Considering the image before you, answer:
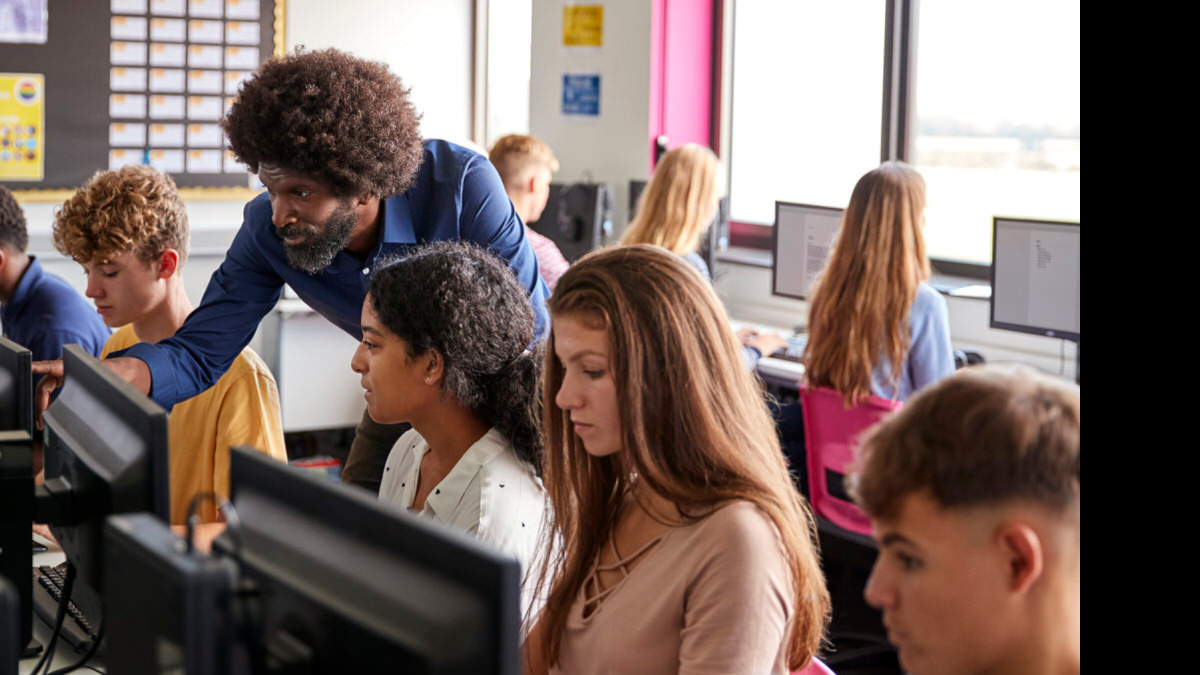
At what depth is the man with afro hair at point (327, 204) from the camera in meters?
1.95

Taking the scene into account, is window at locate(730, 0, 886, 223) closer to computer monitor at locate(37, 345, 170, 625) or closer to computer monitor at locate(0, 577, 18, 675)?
computer monitor at locate(37, 345, 170, 625)

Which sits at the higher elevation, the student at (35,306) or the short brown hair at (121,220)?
the short brown hair at (121,220)

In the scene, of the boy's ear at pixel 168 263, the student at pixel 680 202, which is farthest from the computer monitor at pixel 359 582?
the student at pixel 680 202

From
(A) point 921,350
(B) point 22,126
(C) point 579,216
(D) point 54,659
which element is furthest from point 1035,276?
(B) point 22,126

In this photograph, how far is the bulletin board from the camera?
453 cm

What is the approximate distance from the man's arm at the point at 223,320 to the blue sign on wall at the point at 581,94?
297 cm

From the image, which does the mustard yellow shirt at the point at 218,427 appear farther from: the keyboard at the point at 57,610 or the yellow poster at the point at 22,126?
the yellow poster at the point at 22,126

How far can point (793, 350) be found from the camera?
3.75 meters

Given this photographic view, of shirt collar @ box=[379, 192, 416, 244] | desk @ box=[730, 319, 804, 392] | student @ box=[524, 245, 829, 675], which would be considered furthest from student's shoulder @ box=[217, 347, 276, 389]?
desk @ box=[730, 319, 804, 392]

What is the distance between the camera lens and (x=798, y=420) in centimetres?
354

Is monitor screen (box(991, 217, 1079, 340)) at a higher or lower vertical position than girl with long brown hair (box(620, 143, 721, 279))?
lower

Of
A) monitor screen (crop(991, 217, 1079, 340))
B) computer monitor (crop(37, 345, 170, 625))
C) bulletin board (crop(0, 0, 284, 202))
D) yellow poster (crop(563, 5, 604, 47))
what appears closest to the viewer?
computer monitor (crop(37, 345, 170, 625))

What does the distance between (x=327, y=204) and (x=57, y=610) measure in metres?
0.71

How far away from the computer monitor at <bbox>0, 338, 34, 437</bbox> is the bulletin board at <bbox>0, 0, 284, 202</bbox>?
3300 millimetres
